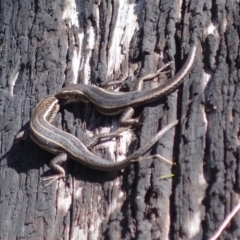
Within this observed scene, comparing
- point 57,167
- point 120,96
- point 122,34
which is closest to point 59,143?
point 57,167

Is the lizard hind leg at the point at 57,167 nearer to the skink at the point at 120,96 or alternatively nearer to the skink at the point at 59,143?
the skink at the point at 59,143

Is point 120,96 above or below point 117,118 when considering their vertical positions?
above

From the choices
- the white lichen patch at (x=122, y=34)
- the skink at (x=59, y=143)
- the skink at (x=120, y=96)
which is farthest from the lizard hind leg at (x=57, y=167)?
the white lichen patch at (x=122, y=34)

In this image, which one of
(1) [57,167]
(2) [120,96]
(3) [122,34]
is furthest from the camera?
(3) [122,34]

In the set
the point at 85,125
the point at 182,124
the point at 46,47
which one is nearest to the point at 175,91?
the point at 182,124

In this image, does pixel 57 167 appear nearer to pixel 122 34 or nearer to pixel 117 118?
pixel 117 118

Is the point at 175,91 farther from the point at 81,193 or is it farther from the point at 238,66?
the point at 81,193

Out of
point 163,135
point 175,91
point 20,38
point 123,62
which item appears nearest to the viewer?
point 163,135
